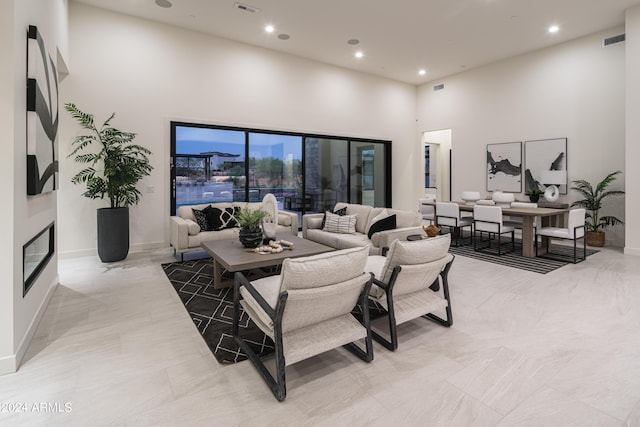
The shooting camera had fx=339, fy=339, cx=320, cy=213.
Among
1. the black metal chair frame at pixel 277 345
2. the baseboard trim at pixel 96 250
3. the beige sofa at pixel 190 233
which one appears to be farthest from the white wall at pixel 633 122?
the baseboard trim at pixel 96 250

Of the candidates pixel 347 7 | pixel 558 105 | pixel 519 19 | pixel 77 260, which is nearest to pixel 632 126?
pixel 558 105

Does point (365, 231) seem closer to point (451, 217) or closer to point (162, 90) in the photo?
point (451, 217)

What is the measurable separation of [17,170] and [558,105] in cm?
858

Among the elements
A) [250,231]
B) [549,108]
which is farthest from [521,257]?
[250,231]

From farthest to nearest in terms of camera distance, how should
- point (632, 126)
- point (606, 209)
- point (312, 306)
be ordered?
point (606, 209), point (632, 126), point (312, 306)

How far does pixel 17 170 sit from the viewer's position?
7.47 feet

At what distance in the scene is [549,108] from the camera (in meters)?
7.09

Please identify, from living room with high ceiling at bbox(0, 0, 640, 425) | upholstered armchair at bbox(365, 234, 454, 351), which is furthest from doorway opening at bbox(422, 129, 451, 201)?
upholstered armchair at bbox(365, 234, 454, 351)

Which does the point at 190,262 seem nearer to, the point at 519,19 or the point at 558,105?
the point at 519,19

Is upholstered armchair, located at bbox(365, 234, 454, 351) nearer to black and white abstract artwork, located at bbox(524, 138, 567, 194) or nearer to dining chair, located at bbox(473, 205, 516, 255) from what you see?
dining chair, located at bbox(473, 205, 516, 255)

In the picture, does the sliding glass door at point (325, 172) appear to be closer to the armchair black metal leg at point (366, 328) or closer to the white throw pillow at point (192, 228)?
the white throw pillow at point (192, 228)

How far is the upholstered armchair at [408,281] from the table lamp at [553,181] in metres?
5.23

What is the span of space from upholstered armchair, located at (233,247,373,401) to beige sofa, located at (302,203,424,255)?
1934mm

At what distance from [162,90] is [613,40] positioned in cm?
818
